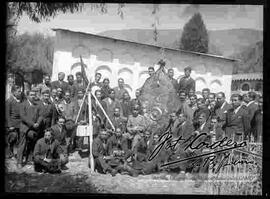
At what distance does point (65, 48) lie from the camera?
29.1 ft

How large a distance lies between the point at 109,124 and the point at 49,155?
1.15 m

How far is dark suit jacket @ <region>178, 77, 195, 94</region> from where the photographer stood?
29.2 ft

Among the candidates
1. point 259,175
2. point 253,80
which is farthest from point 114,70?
point 259,175

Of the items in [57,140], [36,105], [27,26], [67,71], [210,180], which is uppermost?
[27,26]

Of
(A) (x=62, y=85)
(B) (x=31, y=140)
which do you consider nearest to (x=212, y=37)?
(A) (x=62, y=85)

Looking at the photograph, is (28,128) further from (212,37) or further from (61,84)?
(212,37)

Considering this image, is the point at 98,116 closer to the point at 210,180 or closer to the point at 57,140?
the point at 57,140

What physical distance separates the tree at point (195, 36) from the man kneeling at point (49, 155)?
274 centimetres

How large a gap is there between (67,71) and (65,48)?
0.40 meters

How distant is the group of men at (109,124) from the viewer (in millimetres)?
8820

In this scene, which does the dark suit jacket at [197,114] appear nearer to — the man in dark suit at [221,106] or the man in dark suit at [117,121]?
the man in dark suit at [221,106]

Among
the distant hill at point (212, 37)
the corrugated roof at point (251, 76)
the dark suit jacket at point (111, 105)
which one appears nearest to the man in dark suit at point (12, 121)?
the dark suit jacket at point (111, 105)

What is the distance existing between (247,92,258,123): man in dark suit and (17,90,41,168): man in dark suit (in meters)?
3.63

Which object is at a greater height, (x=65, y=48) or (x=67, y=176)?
(x=65, y=48)
